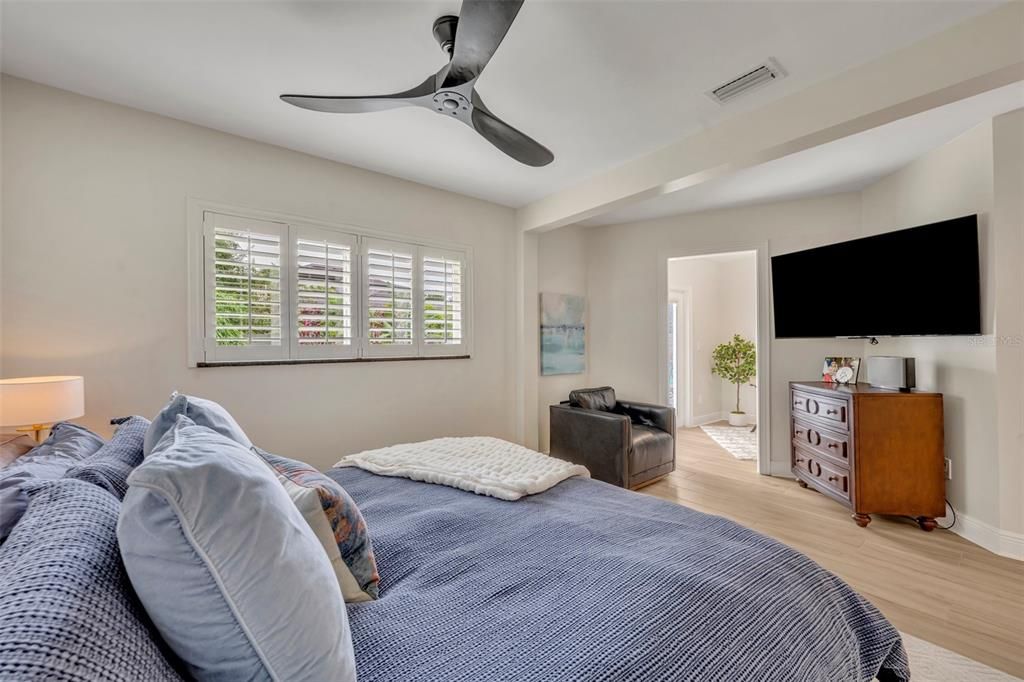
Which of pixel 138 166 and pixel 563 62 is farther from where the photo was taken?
pixel 138 166

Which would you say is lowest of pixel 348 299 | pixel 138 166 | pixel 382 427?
pixel 382 427

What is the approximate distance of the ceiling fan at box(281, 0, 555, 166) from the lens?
4.53 ft

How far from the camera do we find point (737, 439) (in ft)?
18.6

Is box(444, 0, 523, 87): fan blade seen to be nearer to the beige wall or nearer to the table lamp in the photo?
the table lamp

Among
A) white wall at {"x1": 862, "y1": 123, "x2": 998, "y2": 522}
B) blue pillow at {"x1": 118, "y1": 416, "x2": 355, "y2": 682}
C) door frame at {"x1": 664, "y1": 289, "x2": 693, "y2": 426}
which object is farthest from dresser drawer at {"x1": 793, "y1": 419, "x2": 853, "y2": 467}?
blue pillow at {"x1": 118, "y1": 416, "x2": 355, "y2": 682}

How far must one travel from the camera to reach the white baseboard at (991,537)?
8.25 ft

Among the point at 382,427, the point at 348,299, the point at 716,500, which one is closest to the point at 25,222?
the point at 348,299

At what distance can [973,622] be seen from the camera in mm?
1991

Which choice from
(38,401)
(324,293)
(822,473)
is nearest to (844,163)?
(822,473)

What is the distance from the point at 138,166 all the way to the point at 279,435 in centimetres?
182

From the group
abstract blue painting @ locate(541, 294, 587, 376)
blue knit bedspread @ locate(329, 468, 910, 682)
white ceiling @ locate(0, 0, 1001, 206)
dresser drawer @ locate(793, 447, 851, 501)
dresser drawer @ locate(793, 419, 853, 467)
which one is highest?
white ceiling @ locate(0, 0, 1001, 206)

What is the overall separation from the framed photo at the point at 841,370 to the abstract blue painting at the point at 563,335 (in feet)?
7.62

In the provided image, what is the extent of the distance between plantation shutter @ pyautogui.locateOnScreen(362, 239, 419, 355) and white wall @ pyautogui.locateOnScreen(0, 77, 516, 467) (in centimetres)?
17

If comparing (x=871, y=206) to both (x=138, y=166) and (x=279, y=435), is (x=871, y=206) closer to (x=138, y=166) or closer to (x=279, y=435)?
(x=279, y=435)
